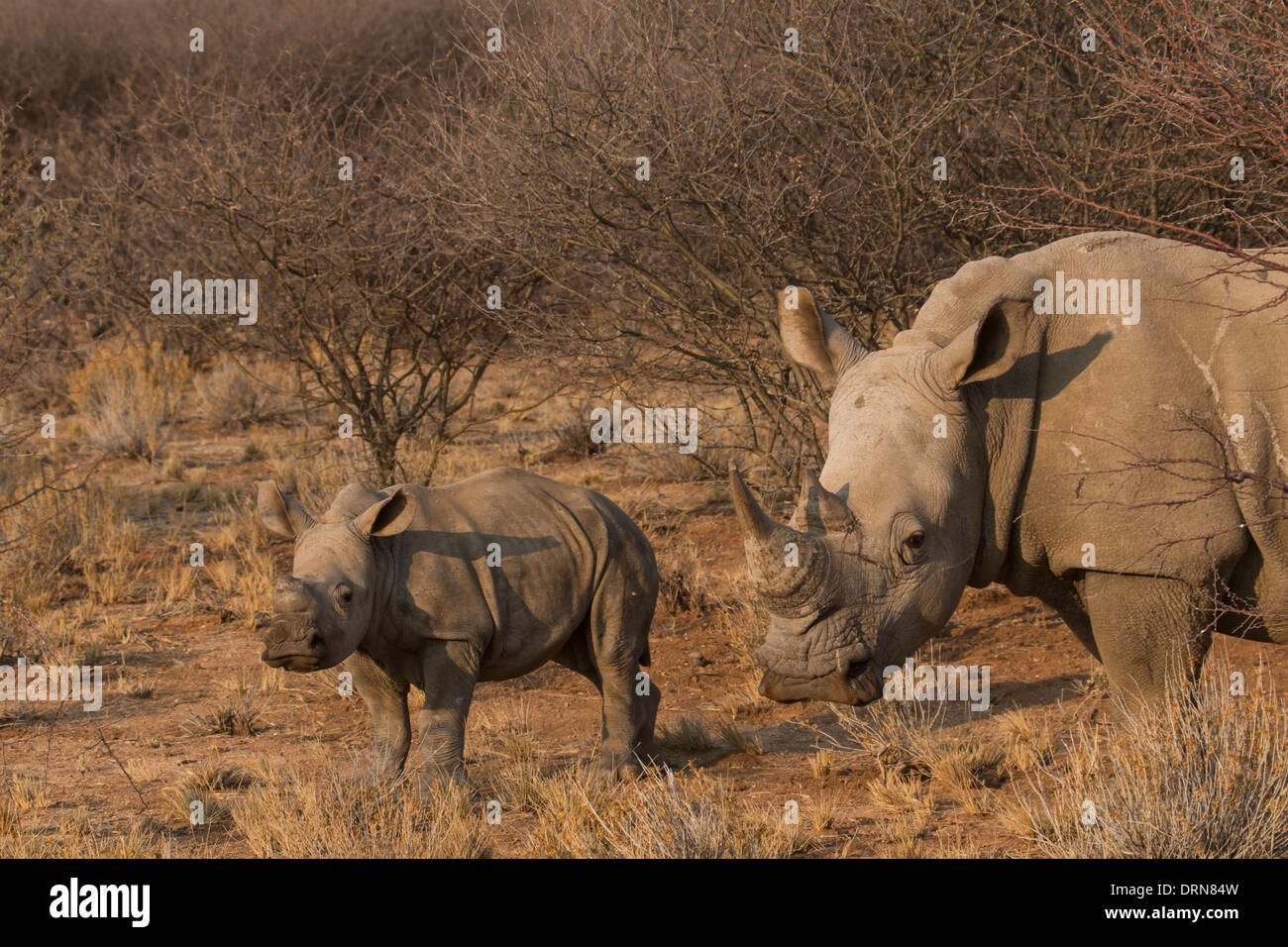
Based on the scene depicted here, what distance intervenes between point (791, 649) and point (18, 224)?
6.42m

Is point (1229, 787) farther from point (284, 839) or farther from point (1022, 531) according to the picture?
point (284, 839)

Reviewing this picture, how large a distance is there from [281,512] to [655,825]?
2053mm

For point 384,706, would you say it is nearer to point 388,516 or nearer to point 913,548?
point 388,516

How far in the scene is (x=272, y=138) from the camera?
9.73 metres

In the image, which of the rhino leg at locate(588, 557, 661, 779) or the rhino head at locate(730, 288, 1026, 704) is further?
the rhino leg at locate(588, 557, 661, 779)

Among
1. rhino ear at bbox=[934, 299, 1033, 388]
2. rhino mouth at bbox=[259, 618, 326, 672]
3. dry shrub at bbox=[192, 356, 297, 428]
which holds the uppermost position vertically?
dry shrub at bbox=[192, 356, 297, 428]

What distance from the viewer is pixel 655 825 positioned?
4.93 m

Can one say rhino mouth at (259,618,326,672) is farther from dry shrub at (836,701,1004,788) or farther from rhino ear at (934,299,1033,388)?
rhino ear at (934,299,1033,388)

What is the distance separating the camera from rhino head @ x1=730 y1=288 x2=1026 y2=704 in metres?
4.50

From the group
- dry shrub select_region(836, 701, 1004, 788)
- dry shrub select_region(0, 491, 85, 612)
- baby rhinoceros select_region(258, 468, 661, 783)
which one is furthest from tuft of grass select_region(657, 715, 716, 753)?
dry shrub select_region(0, 491, 85, 612)

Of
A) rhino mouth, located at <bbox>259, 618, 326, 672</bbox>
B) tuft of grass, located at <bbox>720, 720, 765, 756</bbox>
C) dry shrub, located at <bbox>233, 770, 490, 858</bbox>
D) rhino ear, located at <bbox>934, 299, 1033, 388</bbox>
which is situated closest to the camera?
rhino ear, located at <bbox>934, 299, 1033, 388</bbox>

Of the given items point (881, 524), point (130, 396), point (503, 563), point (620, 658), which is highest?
point (130, 396)

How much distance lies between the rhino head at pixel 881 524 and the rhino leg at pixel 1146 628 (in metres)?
0.45

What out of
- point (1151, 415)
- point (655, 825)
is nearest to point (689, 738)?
point (655, 825)
